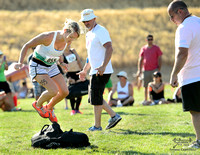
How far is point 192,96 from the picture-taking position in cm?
498

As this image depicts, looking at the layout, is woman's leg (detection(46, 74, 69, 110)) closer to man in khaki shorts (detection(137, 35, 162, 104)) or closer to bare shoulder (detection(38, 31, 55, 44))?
bare shoulder (detection(38, 31, 55, 44))

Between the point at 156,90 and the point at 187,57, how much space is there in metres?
8.07

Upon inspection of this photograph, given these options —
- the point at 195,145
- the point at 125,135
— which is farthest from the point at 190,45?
the point at 125,135

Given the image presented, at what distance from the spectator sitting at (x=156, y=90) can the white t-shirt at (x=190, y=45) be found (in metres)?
7.85

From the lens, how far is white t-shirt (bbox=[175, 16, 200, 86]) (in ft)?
15.6

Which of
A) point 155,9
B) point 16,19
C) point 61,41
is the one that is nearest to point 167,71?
point 155,9

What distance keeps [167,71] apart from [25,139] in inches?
1284

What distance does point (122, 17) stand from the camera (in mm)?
49688

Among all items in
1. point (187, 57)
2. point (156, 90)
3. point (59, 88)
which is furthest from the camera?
point (156, 90)

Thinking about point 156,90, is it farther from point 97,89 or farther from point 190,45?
point 190,45

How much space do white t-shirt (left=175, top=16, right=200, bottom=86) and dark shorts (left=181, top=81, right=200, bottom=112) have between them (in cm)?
6

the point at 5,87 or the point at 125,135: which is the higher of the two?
the point at 5,87

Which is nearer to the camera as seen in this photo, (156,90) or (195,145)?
(195,145)

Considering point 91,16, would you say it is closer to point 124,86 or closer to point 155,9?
point 124,86
